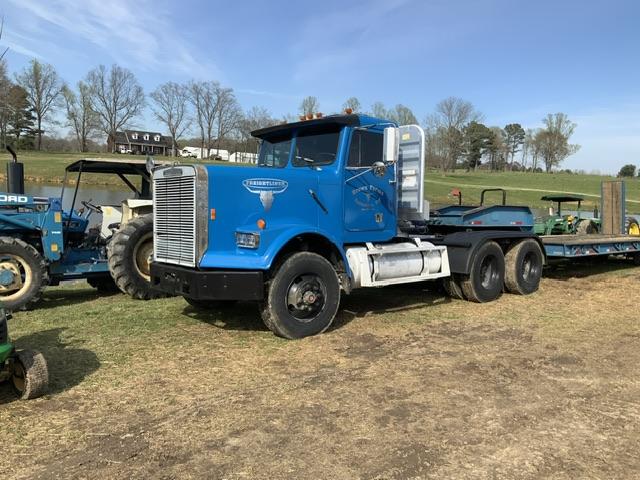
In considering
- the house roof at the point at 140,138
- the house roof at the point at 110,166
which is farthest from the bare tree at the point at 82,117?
the house roof at the point at 110,166

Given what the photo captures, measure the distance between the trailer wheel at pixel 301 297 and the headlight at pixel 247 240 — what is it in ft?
1.39

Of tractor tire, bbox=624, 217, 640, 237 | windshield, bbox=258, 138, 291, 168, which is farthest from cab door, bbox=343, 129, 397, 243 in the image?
tractor tire, bbox=624, 217, 640, 237

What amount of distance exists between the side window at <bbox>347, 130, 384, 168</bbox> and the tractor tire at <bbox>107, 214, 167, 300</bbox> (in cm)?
351

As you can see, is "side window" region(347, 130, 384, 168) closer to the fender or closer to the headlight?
the fender

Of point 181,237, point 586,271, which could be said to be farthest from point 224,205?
point 586,271

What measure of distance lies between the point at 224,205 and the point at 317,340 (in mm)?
1892

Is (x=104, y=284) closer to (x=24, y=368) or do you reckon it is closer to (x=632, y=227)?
(x=24, y=368)

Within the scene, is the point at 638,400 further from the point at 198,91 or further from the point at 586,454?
the point at 198,91

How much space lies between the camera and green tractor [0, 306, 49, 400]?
427cm

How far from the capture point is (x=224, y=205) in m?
6.03

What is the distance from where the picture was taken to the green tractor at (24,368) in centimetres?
427

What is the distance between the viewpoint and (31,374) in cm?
434

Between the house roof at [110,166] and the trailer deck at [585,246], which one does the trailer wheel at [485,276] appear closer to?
the trailer deck at [585,246]

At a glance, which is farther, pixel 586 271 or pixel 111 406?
pixel 586 271
